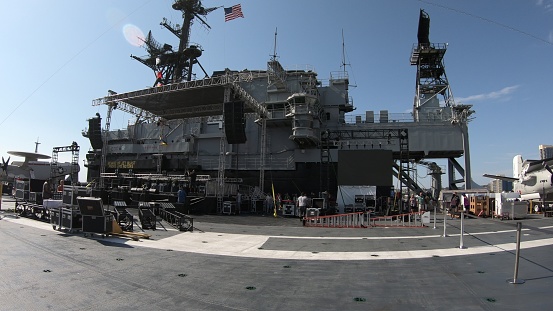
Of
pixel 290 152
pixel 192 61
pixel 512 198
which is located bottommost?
pixel 512 198

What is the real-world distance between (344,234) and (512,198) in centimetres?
1266

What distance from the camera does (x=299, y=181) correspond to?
31812mm

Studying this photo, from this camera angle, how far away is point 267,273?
6348 millimetres

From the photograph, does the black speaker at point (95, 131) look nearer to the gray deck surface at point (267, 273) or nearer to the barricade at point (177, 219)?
the barricade at point (177, 219)

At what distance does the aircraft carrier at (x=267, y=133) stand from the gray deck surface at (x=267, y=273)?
14359 millimetres

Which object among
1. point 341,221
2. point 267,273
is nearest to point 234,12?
point 341,221

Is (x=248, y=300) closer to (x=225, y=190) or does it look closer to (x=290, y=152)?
(x=225, y=190)

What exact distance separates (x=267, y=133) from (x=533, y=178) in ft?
76.1

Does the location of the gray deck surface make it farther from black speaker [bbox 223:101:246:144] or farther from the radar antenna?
the radar antenna

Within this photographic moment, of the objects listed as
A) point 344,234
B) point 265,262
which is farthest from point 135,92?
point 265,262

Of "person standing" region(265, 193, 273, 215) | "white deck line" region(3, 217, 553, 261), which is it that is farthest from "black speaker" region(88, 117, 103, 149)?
"white deck line" region(3, 217, 553, 261)

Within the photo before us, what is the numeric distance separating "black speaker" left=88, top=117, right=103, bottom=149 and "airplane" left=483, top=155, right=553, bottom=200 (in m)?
41.6

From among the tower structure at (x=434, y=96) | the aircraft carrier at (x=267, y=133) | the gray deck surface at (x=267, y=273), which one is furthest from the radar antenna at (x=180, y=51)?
the gray deck surface at (x=267, y=273)

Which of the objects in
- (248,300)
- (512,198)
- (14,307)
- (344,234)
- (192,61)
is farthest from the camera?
(192,61)
